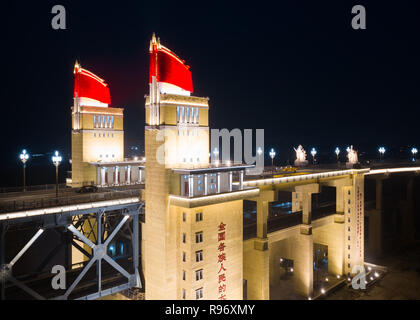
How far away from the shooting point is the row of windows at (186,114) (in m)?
38.0

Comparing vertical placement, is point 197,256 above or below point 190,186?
below

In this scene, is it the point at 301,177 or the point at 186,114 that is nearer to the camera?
the point at 186,114

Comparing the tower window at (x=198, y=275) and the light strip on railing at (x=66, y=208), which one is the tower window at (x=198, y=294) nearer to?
the tower window at (x=198, y=275)

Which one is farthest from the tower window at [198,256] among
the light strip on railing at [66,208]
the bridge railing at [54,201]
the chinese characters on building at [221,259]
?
the bridge railing at [54,201]

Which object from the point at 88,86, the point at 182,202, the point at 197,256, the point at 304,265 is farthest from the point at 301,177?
the point at 88,86

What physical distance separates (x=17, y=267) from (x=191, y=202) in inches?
2083

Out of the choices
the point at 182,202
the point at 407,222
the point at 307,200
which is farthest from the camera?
the point at 407,222

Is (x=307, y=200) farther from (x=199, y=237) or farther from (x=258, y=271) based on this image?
(x=199, y=237)

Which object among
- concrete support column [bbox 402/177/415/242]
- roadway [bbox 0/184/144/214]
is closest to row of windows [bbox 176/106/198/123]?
roadway [bbox 0/184/144/214]

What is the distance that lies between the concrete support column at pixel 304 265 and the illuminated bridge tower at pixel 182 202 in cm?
2254

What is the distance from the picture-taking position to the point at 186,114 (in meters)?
38.6

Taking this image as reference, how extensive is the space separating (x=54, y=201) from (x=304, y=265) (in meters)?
41.3

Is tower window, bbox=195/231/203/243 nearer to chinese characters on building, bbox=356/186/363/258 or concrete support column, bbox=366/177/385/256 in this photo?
chinese characters on building, bbox=356/186/363/258

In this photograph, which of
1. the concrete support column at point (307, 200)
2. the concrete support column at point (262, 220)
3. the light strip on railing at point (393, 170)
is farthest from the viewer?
the light strip on railing at point (393, 170)
